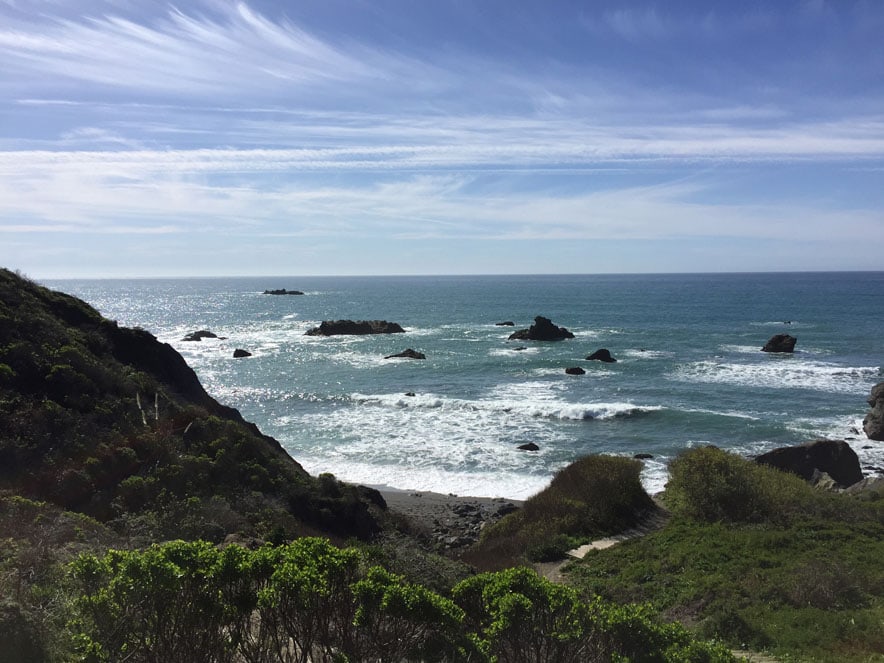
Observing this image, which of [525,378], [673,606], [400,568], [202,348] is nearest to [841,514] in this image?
[673,606]

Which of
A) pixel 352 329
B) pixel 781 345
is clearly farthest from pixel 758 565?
pixel 352 329

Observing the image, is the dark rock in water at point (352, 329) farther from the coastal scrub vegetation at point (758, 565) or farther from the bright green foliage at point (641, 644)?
the bright green foliage at point (641, 644)

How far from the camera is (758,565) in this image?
1516cm

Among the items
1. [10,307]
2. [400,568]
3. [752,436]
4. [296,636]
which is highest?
Result: [10,307]

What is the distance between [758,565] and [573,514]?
Answer: 723 centimetres

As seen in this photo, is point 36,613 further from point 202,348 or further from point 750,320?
point 750,320

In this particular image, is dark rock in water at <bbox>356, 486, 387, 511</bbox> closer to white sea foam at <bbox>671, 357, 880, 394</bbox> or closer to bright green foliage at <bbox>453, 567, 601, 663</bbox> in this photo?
bright green foliage at <bbox>453, 567, 601, 663</bbox>

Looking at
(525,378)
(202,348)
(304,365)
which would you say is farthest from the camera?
(202,348)

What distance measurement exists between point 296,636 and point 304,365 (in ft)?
190

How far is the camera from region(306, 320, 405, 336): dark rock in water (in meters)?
91.0

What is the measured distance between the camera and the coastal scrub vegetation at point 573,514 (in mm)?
19656

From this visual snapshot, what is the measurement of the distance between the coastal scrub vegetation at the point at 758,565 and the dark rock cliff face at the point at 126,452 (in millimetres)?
8555

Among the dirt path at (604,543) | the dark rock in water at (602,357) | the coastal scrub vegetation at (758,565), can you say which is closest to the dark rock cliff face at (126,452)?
the dirt path at (604,543)

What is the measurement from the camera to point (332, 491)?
20391 millimetres
